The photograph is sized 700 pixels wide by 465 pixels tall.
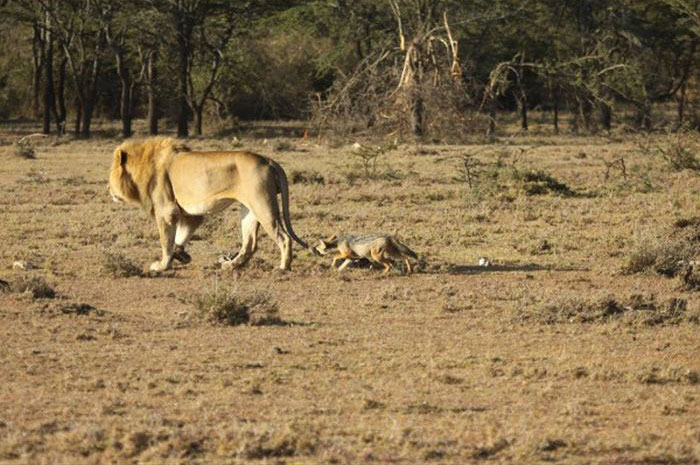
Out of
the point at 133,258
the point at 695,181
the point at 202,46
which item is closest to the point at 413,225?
the point at 133,258

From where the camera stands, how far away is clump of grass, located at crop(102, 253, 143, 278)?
41.6ft

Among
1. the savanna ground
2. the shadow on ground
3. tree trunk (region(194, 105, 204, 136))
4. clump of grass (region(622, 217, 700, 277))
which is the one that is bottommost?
the savanna ground

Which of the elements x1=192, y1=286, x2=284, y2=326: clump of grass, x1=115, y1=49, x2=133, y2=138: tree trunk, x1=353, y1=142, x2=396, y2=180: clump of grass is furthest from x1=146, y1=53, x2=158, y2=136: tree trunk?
x1=192, y1=286, x2=284, y2=326: clump of grass

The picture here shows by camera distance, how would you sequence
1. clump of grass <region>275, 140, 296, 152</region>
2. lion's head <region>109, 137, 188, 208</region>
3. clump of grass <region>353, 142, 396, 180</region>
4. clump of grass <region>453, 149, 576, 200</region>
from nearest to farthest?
lion's head <region>109, 137, 188, 208</region> → clump of grass <region>453, 149, 576, 200</region> → clump of grass <region>353, 142, 396, 180</region> → clump of grass <region>275, 140, 296, 152</region>

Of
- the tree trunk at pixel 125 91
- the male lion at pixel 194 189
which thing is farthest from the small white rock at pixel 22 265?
the tree trunk at pixel 125 91

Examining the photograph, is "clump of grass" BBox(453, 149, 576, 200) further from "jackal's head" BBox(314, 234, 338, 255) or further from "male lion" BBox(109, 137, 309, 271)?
"male lion" BBox(109, 137, 309, 271)

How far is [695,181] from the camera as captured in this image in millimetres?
22234

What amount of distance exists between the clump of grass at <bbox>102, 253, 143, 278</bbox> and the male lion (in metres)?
0.27

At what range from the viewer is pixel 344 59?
44.3m

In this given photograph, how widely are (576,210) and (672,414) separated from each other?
10.9m

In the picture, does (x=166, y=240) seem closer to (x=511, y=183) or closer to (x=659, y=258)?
(x=659, y=258)

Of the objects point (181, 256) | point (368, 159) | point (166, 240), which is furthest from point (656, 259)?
point (368, 159)

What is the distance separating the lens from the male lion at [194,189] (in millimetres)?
12758

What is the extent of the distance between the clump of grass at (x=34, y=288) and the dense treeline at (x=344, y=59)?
19.7 metres
